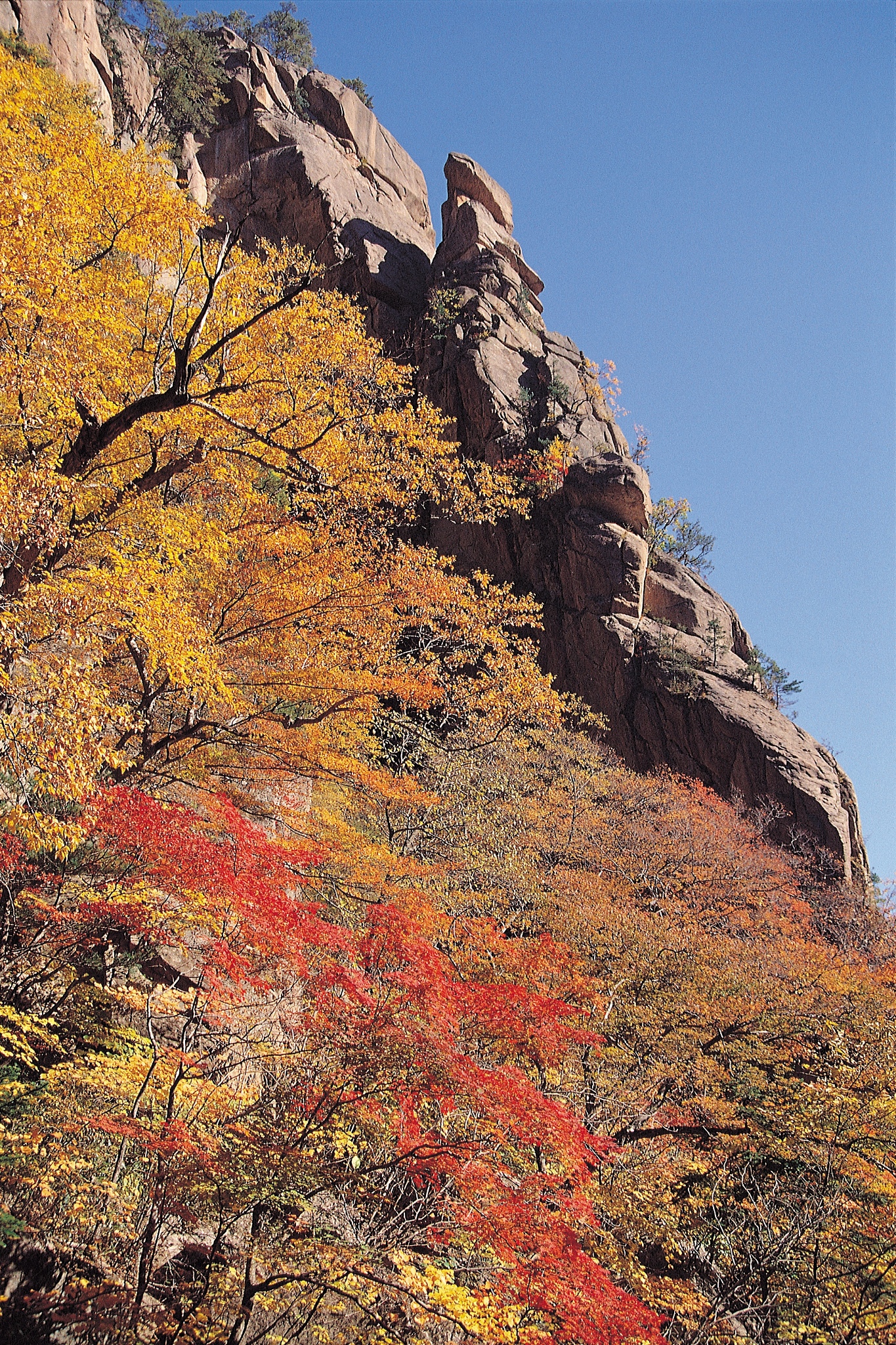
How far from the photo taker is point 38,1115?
6.22 meters

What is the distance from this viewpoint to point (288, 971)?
9.30 metres

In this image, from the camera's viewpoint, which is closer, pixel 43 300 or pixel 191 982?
pixel 43 300

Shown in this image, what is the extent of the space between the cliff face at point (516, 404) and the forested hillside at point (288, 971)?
41.6 ft

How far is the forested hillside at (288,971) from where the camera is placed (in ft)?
19.4

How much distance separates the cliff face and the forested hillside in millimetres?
12690

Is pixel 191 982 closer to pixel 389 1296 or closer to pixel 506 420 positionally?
pixel 389 1296

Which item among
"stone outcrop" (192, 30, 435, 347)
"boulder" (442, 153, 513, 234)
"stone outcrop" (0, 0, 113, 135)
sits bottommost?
"stone outcrop" (0, 0, 113, 135)

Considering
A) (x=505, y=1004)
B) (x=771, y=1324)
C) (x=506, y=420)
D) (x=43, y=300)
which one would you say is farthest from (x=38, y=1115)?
(x=506, y=420)

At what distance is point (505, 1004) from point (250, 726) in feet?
19.7

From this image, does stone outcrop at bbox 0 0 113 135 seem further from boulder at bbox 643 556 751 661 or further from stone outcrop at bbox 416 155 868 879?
boulder at bbox 643 556 751 661

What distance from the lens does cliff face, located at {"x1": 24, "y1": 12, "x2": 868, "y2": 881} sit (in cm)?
2692

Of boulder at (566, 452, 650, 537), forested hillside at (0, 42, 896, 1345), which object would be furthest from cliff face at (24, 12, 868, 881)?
forested hillside at (0, 42, 896, 1345)

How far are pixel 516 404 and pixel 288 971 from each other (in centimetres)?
Result: 2968

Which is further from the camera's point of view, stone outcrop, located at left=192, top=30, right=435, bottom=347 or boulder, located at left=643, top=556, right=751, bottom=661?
stone outcrop, located at left=192, top=30, right=435, bottom=347
